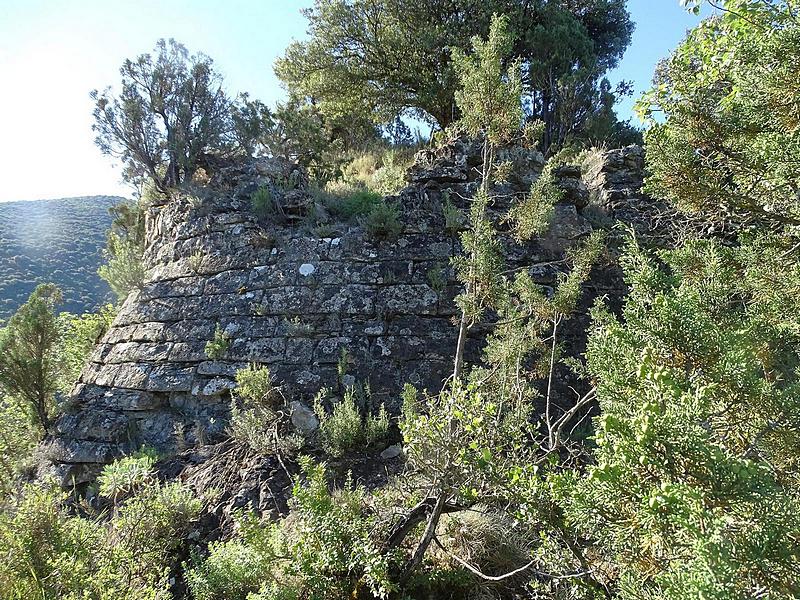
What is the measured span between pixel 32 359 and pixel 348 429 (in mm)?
4726

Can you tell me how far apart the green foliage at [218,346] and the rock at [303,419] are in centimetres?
116

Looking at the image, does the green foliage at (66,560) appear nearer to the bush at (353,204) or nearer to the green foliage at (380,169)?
the bush at (353,204)

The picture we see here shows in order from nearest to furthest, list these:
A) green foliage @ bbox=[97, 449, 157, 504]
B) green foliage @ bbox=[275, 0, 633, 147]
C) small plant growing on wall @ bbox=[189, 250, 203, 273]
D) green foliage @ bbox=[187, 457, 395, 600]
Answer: green foliage @ bbox=[187, 457, 395, 600] → green foliage @ bbox=[97, 449, 157, 504] → small plant growing on wall @ bbox=[189, 250, 203, 273] → green foliage @ bbox=[275, 0, 633, 147]

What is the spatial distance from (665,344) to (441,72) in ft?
31.4

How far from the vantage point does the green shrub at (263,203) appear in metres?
6.57

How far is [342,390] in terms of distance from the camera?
5.08m

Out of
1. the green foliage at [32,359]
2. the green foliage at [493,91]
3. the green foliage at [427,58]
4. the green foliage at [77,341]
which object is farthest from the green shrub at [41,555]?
the green foliage at [427,58]

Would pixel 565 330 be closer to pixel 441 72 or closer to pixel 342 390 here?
pixel 342 390

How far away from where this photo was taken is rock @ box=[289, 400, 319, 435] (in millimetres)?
4746

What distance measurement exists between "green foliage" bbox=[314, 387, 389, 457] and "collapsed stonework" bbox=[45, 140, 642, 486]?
1.21 feet

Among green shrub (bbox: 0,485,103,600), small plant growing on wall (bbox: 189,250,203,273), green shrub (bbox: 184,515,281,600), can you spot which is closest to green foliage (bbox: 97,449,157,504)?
green shrub (bbox: 0,485,103,600)

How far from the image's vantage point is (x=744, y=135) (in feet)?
9.10

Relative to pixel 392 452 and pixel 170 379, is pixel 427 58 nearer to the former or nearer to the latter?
pixel 170 379

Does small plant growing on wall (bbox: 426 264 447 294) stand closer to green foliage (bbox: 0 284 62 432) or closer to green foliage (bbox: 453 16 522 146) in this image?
green foliage (bbox: 453 16 522 146)
